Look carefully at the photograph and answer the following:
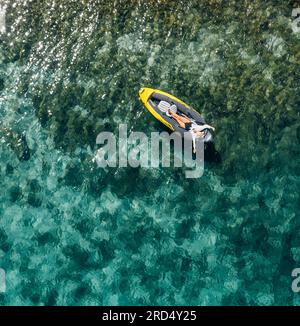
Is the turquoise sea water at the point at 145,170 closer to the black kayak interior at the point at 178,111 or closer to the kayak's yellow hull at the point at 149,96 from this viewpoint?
the kayak's yellow hull at the point at 149,96

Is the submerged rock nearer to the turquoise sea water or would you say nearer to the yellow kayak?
the turquoise sea water

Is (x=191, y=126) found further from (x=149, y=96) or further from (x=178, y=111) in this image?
(x=149, y=96)

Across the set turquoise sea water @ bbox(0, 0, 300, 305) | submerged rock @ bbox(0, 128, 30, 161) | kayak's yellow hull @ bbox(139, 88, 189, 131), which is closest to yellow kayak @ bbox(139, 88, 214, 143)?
kayak's yellow hull @ bbox(139, 88, 189, 131)

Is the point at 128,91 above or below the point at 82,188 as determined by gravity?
above

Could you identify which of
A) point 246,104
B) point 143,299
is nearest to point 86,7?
point 246,104

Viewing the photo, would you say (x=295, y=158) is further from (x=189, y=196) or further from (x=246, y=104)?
(x=189, y=196)
